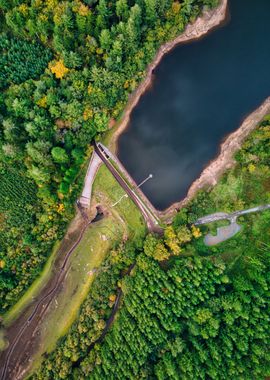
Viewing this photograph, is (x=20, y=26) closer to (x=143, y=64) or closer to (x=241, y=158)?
(x=143, y=64)

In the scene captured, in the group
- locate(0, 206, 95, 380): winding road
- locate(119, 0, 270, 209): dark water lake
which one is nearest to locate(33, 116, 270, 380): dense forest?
locate(119, 0, 270, 209): dark water lake

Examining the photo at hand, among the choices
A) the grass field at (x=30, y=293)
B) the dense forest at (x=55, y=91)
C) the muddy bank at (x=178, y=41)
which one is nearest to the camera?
the dense forest at (x=55, y=91)

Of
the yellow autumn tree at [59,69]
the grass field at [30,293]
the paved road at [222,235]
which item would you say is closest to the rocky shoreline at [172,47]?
the paved road at [222,235]

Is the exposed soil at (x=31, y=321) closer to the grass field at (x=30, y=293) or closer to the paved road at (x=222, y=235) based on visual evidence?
the grass field at (x=30, y=293)

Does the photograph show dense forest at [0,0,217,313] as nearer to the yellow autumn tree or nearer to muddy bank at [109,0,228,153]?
the yellow autumn tree

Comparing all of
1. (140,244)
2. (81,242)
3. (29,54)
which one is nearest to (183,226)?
(140,244)

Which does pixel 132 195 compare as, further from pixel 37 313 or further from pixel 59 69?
pixel 37 313

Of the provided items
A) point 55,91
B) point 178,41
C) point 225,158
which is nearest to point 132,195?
point 225,158
